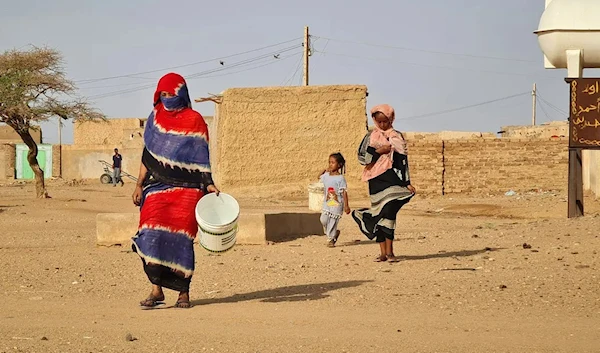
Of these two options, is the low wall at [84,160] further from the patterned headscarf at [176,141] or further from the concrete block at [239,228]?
the patterned headscarf at [176,141]

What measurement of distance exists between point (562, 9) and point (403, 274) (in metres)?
7.49

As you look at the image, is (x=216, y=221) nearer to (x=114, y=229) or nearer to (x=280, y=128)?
(x=114, y=229)

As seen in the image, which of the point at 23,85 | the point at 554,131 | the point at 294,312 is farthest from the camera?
the point at 554,131

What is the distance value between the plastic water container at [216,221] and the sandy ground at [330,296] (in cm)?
50

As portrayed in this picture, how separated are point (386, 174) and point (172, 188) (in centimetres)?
357

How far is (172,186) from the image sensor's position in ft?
26.0

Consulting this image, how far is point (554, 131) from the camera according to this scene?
37938 mm

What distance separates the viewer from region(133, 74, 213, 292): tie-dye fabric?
311 inches

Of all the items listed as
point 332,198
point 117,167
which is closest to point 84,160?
point 117,167

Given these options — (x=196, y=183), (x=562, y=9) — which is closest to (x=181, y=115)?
(x=196, y=183)

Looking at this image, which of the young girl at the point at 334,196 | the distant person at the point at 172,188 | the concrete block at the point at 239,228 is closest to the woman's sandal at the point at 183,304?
the distant person at the point at 172,188

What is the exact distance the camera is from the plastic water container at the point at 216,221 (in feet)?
25.3

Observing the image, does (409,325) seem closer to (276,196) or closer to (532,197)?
(532,197)

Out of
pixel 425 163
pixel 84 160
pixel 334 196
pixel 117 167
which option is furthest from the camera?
pixel 84 160
